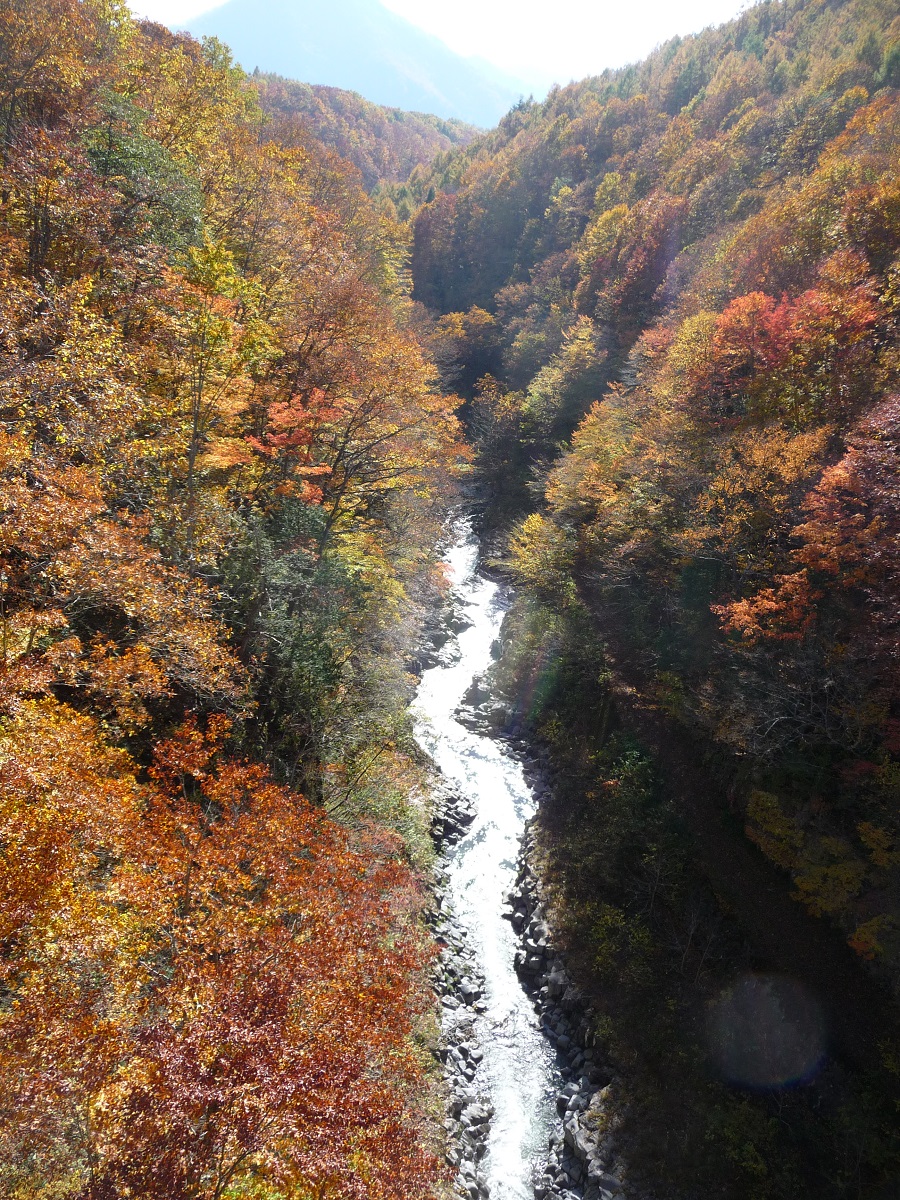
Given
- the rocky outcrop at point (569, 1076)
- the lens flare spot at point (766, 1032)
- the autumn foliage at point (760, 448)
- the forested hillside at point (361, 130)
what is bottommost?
the rocky outcrop at point (569, 1076)

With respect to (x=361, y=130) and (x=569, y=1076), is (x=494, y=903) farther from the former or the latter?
(x=361, y=130)

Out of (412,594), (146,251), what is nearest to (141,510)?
(146,251)

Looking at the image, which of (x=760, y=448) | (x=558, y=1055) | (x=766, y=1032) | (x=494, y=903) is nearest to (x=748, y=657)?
(x=760, y=448)

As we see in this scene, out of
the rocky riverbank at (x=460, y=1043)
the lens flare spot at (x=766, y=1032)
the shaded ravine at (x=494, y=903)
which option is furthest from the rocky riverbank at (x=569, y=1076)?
the lens flare spot at (x=766, y=1032)

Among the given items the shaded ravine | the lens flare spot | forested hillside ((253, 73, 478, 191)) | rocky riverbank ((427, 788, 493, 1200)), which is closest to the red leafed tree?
rocky riverbank ((427, 788, 493, 1200))

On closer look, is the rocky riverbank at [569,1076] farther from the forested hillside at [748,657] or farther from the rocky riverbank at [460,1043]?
the rocky riverbank at [460,1043]
